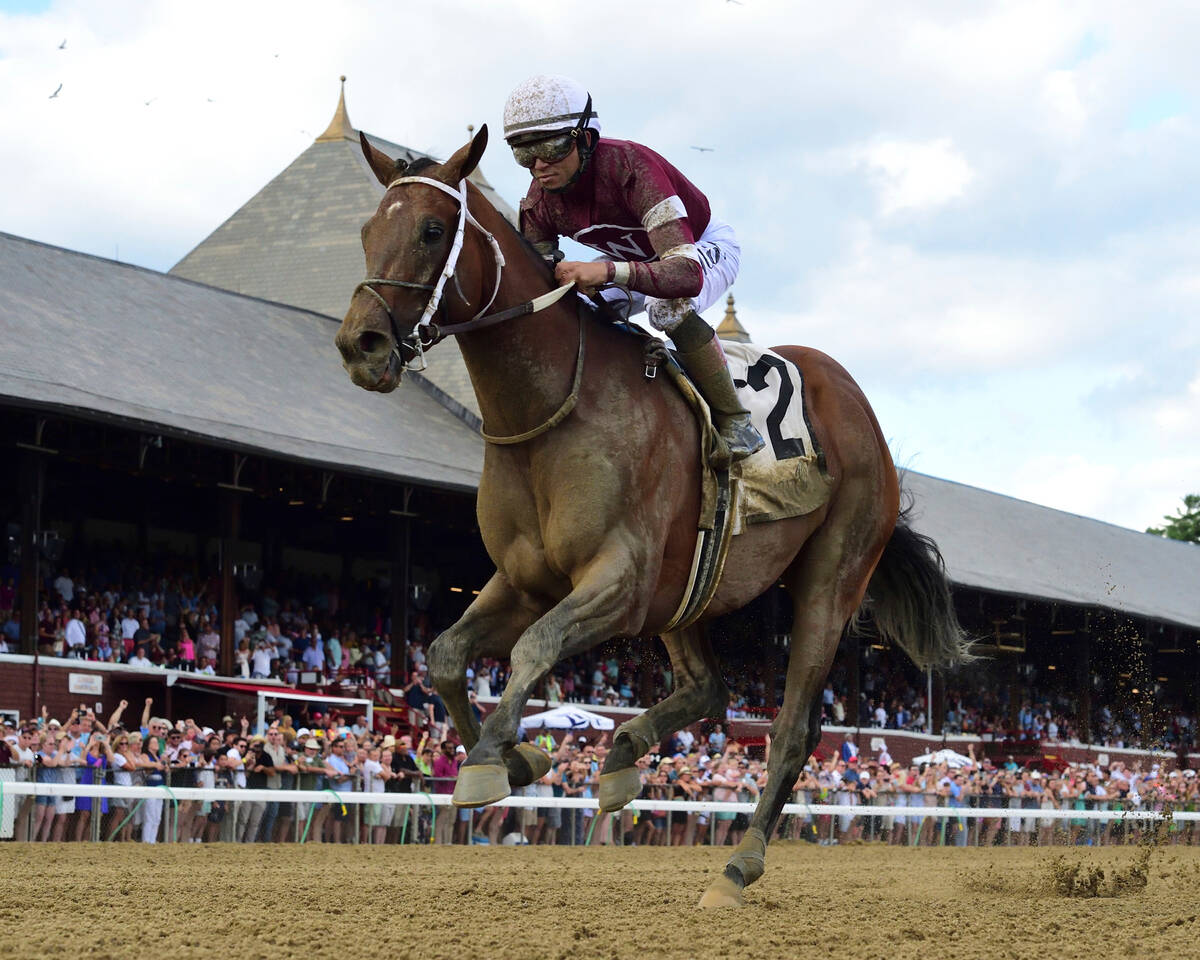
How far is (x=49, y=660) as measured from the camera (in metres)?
17.2

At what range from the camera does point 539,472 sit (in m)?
5.68

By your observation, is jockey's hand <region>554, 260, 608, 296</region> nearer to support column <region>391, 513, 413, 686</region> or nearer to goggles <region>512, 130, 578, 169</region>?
goggles <region>512, 130, 578, 169</region>

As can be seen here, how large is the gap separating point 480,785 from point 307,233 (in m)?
30.5

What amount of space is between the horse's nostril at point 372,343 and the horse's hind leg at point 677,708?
71.5 inches

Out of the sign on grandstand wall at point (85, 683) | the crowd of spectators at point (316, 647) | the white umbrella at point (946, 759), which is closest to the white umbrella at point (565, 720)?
the crowd of spectators at point (316, 647)

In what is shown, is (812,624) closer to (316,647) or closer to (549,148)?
(549,148)

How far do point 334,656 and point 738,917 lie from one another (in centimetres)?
1636

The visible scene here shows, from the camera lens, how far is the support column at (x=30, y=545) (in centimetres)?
1739

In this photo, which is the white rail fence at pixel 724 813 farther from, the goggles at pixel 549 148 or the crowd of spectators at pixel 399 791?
the goggles at pixel 549 148

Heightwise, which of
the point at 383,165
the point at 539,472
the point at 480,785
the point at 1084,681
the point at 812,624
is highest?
the point at 1084,681

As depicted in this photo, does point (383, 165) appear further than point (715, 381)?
No

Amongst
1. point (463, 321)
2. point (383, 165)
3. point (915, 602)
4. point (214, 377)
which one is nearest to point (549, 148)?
point (383, 165)

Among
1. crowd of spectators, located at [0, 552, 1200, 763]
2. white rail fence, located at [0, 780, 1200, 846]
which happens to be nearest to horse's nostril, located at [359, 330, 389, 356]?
white rail fence, located at [0, 780, 1200, 846]

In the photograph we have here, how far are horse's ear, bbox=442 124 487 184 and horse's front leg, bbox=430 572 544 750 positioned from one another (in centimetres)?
141
